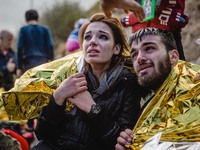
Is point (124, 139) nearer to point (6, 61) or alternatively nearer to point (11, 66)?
point (11, 66)

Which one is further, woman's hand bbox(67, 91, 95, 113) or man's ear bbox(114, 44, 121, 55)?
man's ear bbox(114, 44, 121, 55)

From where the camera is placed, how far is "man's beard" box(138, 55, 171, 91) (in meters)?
2.26

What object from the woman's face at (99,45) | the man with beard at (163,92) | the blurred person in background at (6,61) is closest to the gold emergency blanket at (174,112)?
the man with beard at (163,92)

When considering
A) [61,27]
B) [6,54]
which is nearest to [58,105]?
[6,54]

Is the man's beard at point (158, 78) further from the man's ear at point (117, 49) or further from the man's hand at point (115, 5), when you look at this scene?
the man's hand at point (115, 5)

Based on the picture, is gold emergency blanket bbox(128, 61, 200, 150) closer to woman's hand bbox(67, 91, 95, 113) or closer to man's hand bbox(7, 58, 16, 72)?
woman's hand bbox(67, 91, 95, 113)

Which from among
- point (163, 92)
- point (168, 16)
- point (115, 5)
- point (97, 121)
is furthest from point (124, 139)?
point (168, 16)

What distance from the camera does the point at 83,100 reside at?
91.4 inches

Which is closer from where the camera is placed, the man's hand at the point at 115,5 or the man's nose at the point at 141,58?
the man's nose at the point at 141,58

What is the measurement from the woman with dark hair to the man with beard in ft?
0.38

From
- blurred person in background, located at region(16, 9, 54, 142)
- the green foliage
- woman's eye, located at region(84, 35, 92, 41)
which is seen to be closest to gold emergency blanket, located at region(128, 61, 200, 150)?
woman's eye, located at region(84, 35, 92, 41)

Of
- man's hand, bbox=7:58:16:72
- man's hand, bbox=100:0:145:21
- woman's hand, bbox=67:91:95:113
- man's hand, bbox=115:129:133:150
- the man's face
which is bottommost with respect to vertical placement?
man's hand, bbox=115:129:133:150

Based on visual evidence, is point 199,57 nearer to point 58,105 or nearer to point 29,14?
point 58,105

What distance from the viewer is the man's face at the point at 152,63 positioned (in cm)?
226
